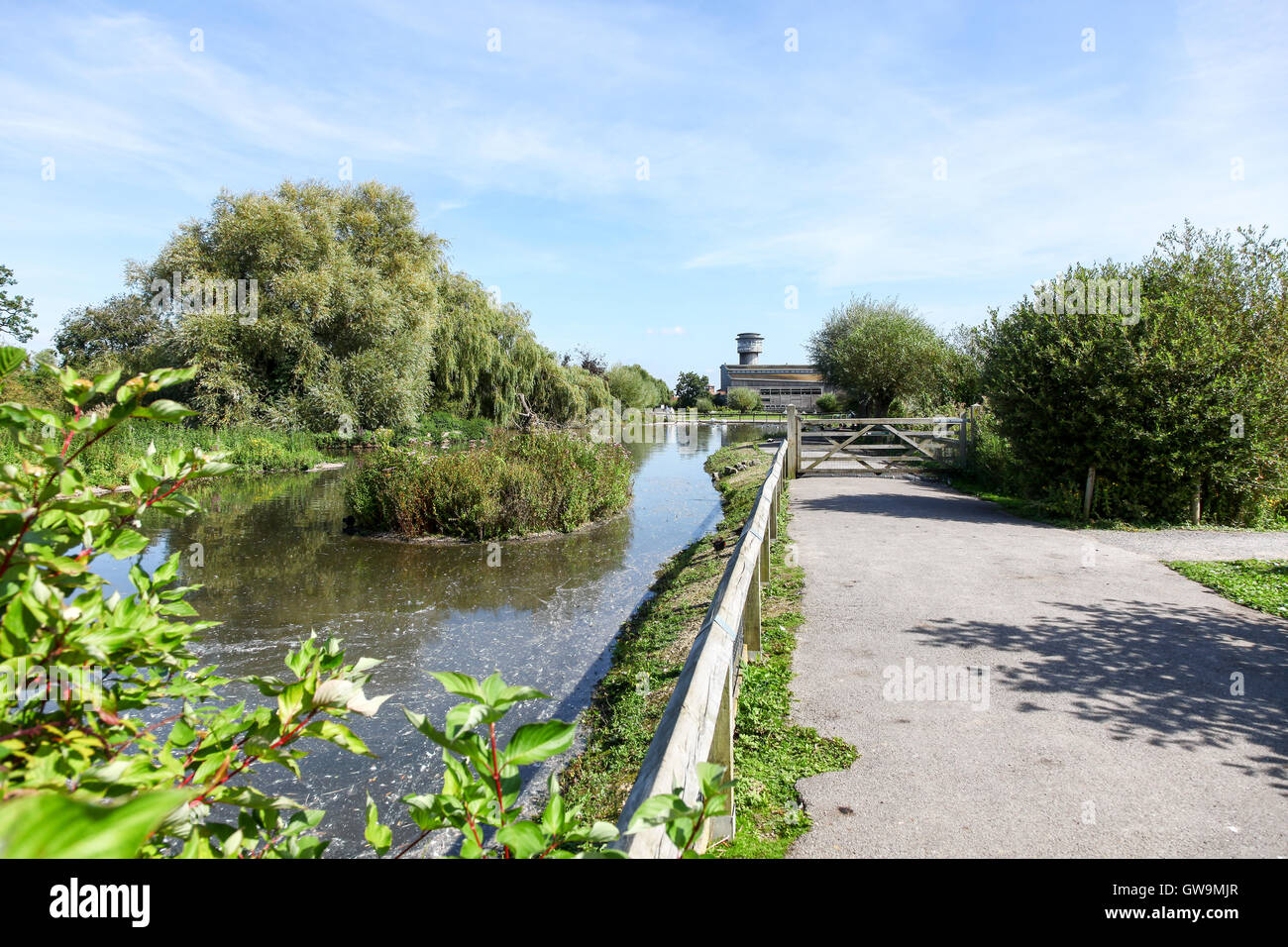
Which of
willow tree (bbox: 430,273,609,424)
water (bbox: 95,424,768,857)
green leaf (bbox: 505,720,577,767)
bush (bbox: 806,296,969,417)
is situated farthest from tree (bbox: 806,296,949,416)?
green leaf (bbox: 505,720,577,767)

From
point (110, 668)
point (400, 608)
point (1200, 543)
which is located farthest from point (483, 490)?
point (110, 668)

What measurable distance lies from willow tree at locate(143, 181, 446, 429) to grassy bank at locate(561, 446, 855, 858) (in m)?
23.4

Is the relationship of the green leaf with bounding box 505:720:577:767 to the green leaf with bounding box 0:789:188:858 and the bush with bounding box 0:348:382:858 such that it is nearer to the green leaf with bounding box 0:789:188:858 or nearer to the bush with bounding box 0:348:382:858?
the bush with bounding box 0:348:382:858

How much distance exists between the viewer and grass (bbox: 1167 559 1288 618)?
697 centimetres

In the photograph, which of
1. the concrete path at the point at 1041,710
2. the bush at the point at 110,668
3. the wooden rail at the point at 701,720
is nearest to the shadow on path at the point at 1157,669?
the concrete path at the point at 1041,710

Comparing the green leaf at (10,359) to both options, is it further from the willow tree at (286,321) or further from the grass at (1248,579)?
the willow tree at (286,321)

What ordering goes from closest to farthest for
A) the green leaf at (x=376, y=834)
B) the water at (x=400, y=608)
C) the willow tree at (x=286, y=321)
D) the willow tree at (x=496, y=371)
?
the green leaf at (x=376, y=834) < the water at (x=400, y=608) < the willow tree at (x=286, y=321) < the willow tree at (x=496, y=371)

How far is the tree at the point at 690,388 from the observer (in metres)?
94.6

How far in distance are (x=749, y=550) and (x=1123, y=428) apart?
27.7 feet

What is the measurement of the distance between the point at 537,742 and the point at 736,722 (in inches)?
141

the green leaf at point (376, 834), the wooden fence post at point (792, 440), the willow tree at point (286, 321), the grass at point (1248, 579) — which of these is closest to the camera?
the green leaf at point (376, 834)

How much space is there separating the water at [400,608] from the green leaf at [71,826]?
2.68 metres

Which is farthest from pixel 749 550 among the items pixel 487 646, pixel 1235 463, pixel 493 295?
pixel 493 295
